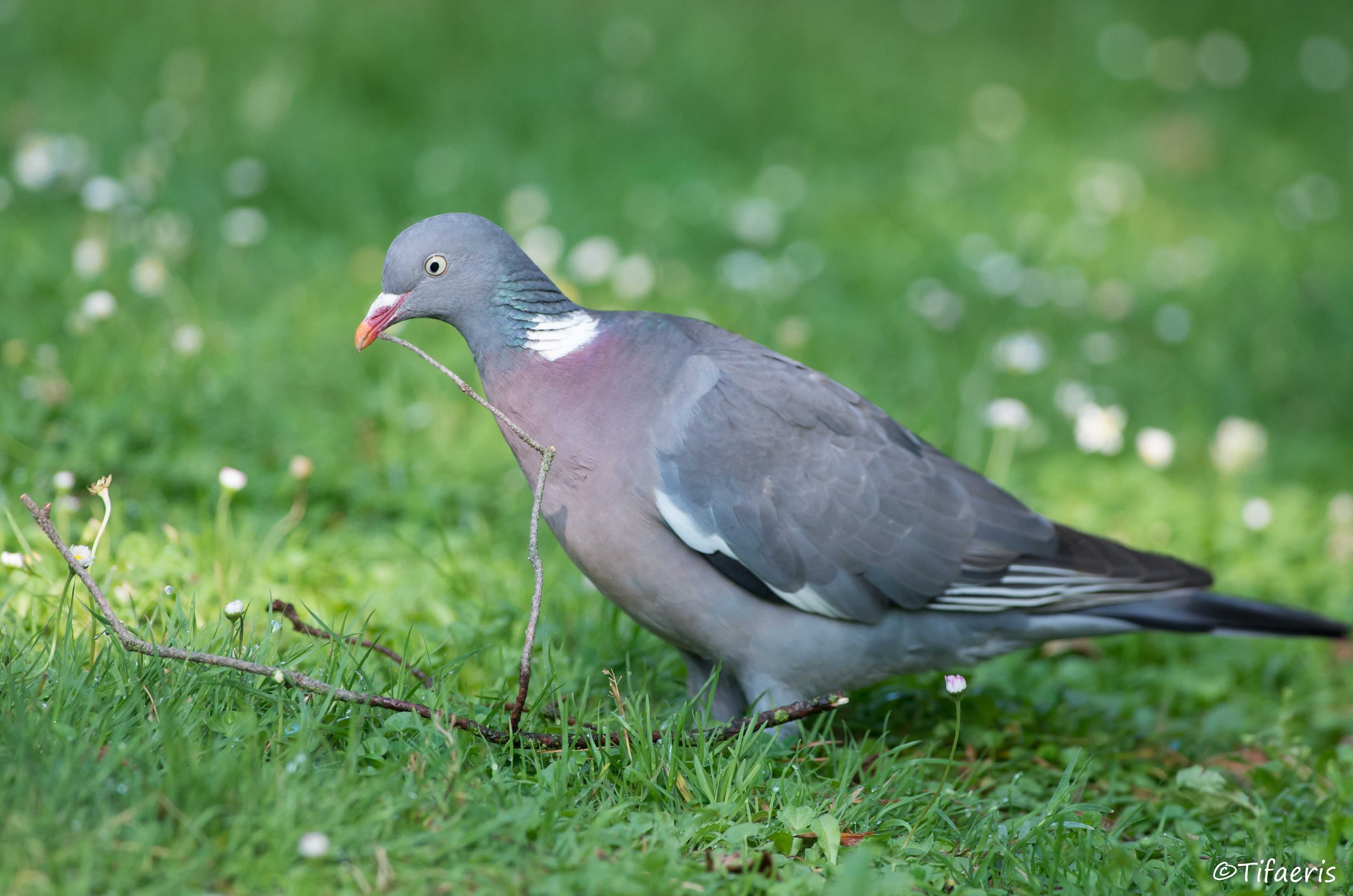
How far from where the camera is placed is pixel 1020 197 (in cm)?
674

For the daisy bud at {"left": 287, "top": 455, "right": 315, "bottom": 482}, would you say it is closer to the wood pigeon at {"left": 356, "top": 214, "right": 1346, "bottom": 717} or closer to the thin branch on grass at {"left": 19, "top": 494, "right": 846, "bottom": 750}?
the wood pigeon at {"left": 356, "top": 214, "right": 1346, "bottom": 717}

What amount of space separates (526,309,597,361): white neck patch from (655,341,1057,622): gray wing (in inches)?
9.6

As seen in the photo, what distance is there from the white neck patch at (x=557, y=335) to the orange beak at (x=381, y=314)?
12.2 inches

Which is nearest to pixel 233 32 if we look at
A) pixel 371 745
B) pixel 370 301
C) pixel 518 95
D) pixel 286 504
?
pixel 518 95

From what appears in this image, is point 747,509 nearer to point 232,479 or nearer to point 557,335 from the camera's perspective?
point 557,335

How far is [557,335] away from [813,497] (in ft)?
2.39

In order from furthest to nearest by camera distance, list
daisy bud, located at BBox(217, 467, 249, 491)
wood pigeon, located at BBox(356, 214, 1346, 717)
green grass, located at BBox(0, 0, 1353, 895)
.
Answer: daisy bud, located at BBox(217, 467, 249, 491), wood pigeon, located at BBox(356, 214, 1346, 717), green grass, located at BBox(0, 0, 1353, 895)

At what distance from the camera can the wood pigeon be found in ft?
8.96

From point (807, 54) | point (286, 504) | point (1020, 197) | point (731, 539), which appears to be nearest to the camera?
point (731, 539)

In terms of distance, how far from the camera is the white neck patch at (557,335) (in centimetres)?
277

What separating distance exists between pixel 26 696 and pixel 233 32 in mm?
5553

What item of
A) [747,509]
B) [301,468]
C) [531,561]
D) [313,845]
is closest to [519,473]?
[301,468]

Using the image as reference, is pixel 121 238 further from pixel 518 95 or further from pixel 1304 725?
pixel 1304 725

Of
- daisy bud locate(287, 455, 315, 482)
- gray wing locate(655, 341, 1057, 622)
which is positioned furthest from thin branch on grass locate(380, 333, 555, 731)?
daisy bud locate(287, 455, 315, 482)
